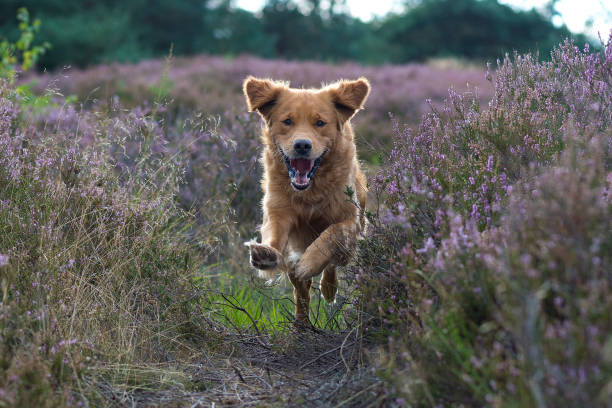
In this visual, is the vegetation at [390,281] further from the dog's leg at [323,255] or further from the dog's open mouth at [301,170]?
the dog's open mouth at [301,170]

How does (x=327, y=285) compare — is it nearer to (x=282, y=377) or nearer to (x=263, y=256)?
(x=263, y=256)

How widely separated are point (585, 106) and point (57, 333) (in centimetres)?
274

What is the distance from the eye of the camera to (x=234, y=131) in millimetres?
5699

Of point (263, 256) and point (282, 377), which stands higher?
point (263, 256)

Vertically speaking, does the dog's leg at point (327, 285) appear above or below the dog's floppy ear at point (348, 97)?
below

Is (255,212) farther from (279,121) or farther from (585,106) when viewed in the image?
(585,106)

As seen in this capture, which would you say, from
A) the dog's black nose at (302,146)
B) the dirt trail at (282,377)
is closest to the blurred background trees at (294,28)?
the dog's black nose at (302,146)

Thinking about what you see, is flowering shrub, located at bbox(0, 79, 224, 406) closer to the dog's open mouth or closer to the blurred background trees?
the dog's open mouth

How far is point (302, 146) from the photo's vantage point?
13.0 feet

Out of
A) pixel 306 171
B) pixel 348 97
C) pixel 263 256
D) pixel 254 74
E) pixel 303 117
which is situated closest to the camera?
pixel 263 256

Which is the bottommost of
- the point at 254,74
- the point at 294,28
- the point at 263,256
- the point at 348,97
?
the point at 294,28

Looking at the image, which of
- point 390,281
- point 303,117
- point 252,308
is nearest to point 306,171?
point 303,117

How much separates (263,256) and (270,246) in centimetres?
23

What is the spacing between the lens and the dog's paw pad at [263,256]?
3.36m
